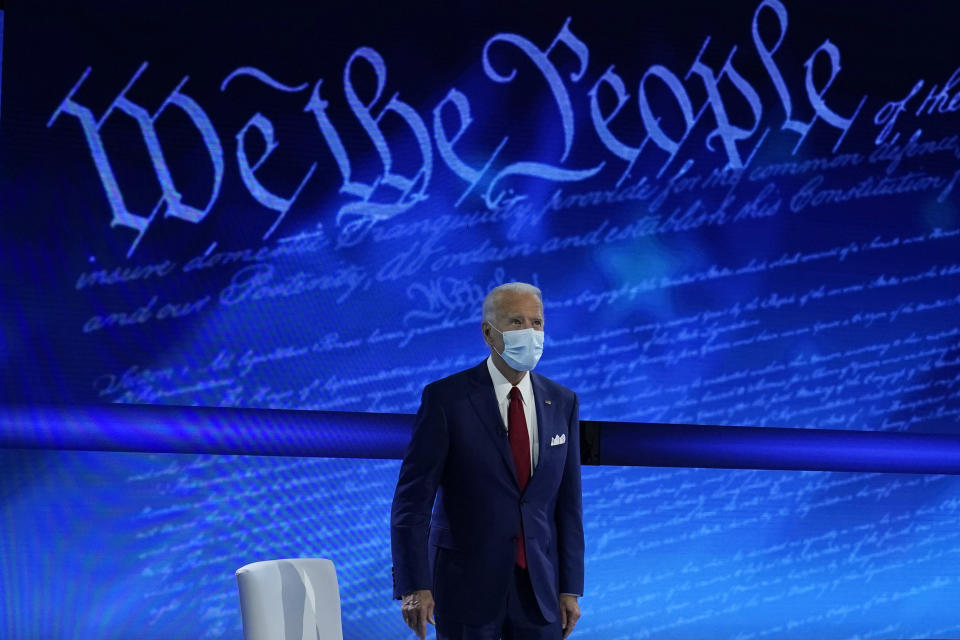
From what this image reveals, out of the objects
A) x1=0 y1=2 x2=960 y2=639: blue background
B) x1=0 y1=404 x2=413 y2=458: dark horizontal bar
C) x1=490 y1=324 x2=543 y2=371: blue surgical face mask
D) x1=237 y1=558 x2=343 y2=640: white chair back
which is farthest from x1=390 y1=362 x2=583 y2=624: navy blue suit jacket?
x1=0 y1=2 x2=960 y2=639: blue background

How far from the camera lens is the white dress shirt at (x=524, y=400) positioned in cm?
293

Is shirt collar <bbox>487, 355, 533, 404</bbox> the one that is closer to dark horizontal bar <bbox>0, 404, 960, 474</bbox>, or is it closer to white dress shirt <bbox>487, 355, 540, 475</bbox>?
white dress shirt <bbox>487, 355, 540, 475</bbox>

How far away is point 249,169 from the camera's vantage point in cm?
429

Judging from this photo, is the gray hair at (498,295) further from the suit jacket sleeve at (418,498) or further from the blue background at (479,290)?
the blue background at (479,290)

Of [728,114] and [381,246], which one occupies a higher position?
[728,114]

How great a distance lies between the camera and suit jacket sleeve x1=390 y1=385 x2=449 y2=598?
2.77 meters

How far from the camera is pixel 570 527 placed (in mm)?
2953

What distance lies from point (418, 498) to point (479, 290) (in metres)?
1.76

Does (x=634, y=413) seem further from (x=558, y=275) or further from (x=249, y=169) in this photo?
(x=249, y=169)

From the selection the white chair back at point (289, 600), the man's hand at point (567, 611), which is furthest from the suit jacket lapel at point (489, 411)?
the white chair back at point (289, 600)

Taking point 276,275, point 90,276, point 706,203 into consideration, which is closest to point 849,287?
point 706,203

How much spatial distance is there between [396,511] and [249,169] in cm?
193

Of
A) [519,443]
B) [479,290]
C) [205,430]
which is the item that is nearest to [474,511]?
[519,443]

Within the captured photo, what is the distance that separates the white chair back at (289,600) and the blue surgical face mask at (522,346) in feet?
2.36
